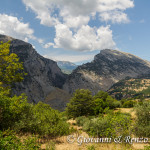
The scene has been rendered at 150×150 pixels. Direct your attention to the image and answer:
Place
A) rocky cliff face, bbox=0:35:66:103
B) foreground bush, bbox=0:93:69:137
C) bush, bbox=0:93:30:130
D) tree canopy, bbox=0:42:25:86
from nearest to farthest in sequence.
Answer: bush, bbox=0:93:30:130
foreground bush, bbox=0:93:69:137
tree canopy, bbox=0:42:25:86
rocky cliff face, bbox=0:35:66:103

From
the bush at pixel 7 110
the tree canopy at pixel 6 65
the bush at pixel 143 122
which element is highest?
the tree canopy at pixel 6 65

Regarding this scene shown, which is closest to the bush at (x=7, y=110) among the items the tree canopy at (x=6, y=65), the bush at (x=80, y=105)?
the tree canopy at (x=6, y=65)

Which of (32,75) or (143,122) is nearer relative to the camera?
(143,122)

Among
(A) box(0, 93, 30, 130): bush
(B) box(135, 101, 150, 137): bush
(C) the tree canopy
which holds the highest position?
(C) the tree canopy

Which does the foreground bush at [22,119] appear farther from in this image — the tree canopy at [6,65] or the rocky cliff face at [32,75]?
the rocky cliff face at [32,75]

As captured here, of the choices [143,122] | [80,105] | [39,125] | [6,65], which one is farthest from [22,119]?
[80,105]

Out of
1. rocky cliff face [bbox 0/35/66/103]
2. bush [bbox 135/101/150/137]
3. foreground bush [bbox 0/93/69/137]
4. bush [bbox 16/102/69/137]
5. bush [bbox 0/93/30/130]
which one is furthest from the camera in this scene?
rocky cliff face [bbox 0/35/66/103]

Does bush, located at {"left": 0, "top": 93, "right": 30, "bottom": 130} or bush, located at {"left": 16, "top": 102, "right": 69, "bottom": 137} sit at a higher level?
bush, located at {"left": 0, "top": 93, "right": 30, "bottom": 130}

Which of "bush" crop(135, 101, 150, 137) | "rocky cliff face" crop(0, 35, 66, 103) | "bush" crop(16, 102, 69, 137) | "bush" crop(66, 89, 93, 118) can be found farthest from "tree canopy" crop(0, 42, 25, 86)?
"rocky cliff face" crop(0, 35, 66, 103)

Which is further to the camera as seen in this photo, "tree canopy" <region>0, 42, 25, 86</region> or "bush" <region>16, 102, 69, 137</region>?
"bush" <region>16, 102, 69, 137</region>

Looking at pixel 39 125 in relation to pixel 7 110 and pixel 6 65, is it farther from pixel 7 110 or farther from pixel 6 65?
pixel 6 65

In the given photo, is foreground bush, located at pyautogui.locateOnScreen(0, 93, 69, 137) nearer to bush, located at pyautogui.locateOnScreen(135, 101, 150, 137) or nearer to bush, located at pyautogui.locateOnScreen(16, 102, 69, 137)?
bush, located at pyautogui.locateOnScreen(16, 102, 69, 137)

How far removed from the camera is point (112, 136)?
50.4ft

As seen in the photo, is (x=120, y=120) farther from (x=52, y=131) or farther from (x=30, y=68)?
(x=30, y=68)
